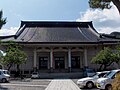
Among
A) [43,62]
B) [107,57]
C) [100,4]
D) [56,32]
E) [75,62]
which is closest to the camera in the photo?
[100,4]

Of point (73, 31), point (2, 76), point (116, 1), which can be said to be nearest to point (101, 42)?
point (73, 31)

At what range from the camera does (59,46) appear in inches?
2034

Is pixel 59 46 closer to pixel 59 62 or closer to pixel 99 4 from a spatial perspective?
pixel 59 62

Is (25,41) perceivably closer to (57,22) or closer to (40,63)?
(40,63)

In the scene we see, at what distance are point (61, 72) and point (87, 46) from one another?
22.4 feet

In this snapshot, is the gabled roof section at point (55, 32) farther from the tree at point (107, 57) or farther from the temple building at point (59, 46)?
the tree at point (107, 57)

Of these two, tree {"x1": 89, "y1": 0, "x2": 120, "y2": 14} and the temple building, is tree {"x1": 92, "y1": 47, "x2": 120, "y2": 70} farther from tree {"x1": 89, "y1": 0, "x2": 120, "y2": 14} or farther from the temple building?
tree {"x1": 89, "y1": 0, "x2": 120, "y2": 14}

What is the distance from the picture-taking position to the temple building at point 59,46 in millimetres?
50781

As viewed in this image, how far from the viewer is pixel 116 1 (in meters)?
8.63

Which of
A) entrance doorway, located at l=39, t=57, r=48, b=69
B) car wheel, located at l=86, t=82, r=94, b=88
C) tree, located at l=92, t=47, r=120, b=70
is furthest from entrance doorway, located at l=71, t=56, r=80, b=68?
car wheel, located at l=86, t=82, r=94, b=88

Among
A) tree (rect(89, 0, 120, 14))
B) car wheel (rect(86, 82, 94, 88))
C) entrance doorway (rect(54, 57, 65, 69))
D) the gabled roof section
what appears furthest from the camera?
entrance doorway (rect(54, 57, 65, 69))

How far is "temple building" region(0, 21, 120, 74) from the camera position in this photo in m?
50.8

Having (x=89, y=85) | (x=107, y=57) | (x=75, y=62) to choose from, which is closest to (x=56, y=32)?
(x=75, y=62)

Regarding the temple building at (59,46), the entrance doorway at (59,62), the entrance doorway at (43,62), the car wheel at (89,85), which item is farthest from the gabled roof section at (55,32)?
the car wheel at (89,85)
